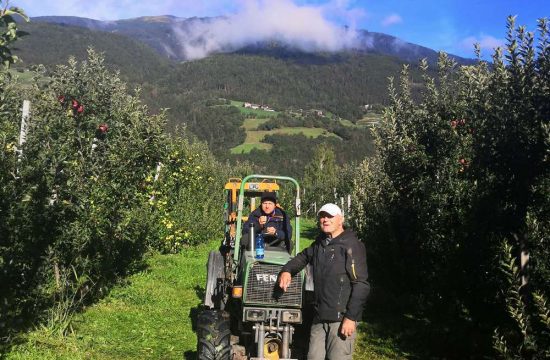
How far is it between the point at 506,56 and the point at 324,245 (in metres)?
2.67

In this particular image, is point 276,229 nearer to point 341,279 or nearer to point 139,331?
point 341,279

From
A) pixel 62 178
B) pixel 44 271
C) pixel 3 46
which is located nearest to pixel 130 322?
pixel 44 271

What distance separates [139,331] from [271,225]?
2.77m

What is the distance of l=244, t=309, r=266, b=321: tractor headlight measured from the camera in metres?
5.92

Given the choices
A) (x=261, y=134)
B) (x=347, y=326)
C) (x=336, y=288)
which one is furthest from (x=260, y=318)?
(x=261, y=134)

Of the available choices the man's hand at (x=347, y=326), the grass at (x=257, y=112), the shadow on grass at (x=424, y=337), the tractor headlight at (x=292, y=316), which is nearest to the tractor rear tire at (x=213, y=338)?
the tractor headlight at (x=292, y=316)

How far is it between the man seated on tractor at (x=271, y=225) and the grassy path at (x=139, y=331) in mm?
1870

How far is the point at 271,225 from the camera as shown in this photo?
760 cm

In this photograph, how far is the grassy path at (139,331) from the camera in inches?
272

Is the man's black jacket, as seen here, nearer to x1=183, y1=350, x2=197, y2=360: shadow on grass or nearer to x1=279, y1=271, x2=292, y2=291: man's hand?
x1=279, y1=271, x2=292, y2=291: man's hand

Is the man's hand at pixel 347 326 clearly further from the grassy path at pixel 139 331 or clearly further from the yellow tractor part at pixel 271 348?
the grassy path at pixel 139 331

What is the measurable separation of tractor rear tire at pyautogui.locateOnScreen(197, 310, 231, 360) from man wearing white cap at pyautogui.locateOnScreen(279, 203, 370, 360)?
123cm

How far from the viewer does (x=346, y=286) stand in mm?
4891

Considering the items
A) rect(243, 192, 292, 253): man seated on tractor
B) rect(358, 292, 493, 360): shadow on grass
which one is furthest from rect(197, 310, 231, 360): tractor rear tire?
rect(358, 292, 493, 360): shadow on grass
